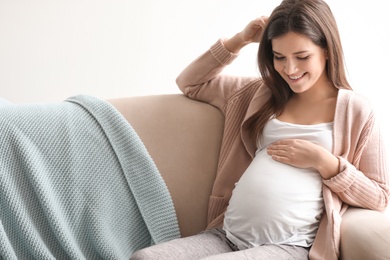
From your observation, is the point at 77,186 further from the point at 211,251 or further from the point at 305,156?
the point at 305,156

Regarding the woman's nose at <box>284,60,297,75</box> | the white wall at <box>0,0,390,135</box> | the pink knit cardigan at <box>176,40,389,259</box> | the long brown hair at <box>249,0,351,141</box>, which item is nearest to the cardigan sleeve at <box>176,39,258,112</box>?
the pink knit cardigan at <box>176,40,389,259</box>

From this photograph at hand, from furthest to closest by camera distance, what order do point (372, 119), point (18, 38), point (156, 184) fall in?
point (18, 38) < point (156, 184) < point (372, 119)

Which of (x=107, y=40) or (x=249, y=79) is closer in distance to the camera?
(x=249, y=79)

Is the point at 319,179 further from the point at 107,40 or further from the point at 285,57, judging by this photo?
the point at 107,40

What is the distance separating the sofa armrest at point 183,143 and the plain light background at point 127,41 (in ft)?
1.74

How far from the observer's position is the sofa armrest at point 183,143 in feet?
6.53

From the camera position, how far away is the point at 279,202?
5.61ft

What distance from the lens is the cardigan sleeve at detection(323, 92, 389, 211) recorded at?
170cm

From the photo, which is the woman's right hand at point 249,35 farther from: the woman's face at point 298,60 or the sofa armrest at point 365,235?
the sofa armrest at point 365,235

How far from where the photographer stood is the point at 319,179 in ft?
5.78

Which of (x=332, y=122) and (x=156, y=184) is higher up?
(x=332, y=122)

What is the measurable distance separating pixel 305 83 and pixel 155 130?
51 centimetres

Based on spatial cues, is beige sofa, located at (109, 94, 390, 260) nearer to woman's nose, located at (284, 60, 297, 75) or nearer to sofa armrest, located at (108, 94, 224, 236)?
sofa armrest, located at (108, 94, 224, 236)

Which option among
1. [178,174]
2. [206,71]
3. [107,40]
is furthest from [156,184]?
[107,40]
